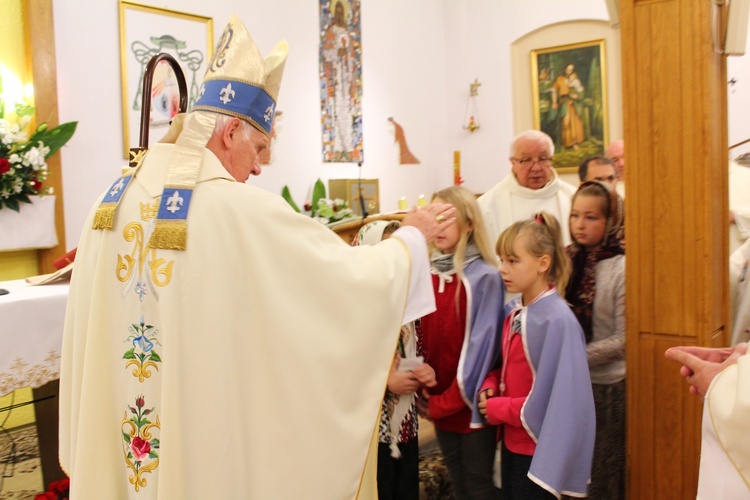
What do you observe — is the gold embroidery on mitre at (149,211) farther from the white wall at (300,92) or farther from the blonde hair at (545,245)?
the white wall at (300,92)

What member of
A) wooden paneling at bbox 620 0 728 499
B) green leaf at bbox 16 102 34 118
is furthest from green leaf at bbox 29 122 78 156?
wooden paneling at bbox 620 0 728 499

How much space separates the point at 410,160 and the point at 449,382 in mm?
5584

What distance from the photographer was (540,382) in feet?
8.25

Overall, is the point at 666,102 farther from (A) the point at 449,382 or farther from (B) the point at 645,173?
(A) the point at 449,382

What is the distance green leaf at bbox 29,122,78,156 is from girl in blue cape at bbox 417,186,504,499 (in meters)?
2.94

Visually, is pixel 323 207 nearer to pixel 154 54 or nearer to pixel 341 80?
pixel 341 80

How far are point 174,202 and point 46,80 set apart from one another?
340 centimetres

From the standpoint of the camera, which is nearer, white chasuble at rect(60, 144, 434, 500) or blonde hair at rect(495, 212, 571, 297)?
white chasuble at rect(60, 144, 434, 500)

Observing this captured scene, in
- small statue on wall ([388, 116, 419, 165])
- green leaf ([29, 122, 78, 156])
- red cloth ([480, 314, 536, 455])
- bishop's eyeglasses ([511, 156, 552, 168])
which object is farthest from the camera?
small statue on wall ([388, 116, 419, 165])

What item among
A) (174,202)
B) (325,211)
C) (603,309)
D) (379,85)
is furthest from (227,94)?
(379,85)

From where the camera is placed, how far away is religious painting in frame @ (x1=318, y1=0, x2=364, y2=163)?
719cm

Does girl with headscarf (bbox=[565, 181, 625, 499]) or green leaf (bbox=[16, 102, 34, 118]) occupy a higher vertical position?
green leaf (bbox=[16, 102, 34, 118])

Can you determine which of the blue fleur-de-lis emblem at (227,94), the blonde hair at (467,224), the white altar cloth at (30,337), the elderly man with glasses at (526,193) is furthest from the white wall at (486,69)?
the blue fleur-de-lis emblem at (227,94)

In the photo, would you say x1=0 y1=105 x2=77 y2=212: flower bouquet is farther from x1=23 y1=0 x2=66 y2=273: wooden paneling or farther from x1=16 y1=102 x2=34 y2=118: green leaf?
x1=23 y1=0 x2=66 y2=273: wooden paneling
